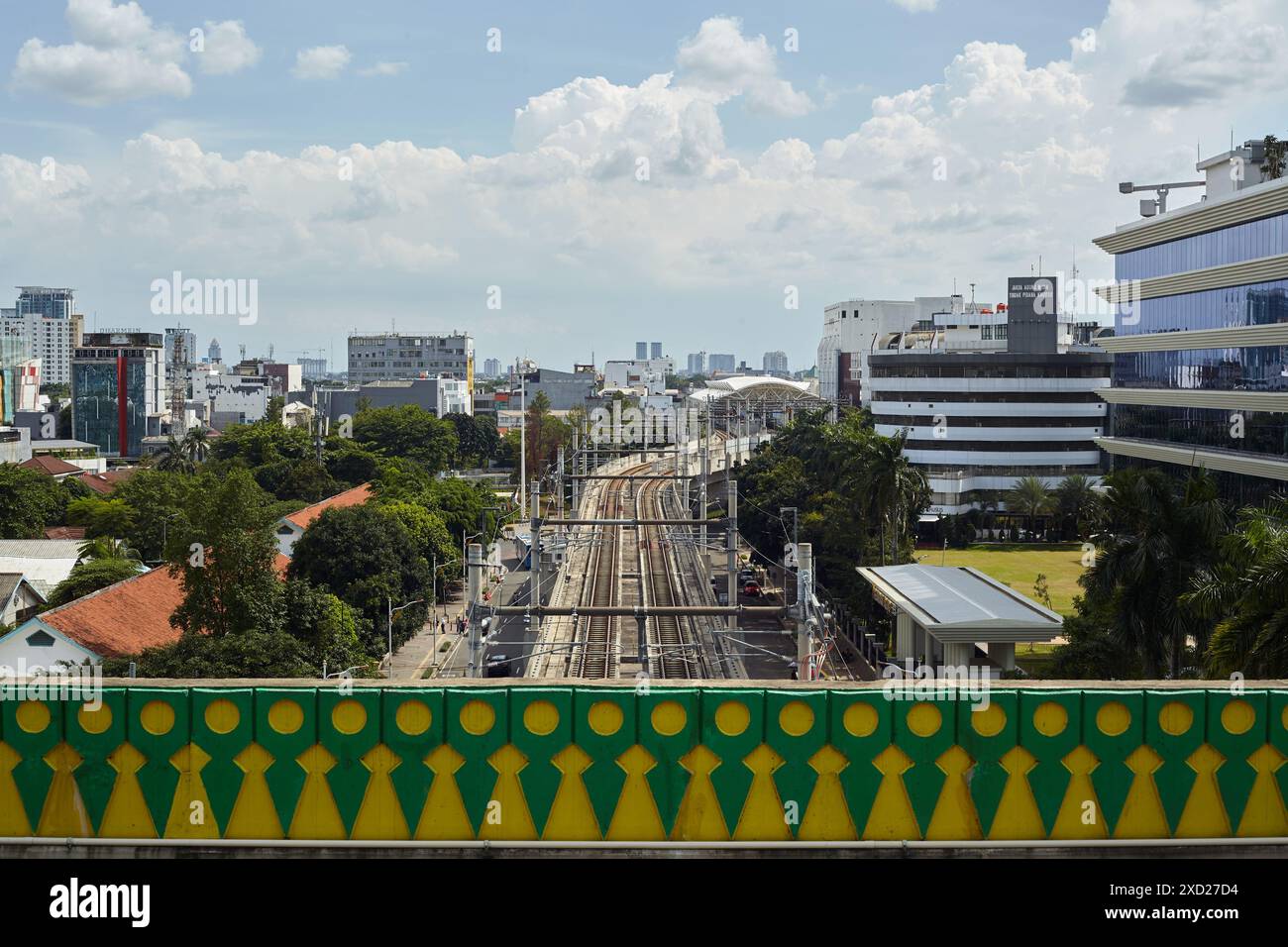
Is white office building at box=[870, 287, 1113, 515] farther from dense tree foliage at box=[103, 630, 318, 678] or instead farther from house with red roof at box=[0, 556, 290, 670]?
dense tree foliage at box=[103, 630, 318, 678]

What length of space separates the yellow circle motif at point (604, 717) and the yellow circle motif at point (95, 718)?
16.3 feet

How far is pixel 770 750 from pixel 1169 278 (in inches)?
1679

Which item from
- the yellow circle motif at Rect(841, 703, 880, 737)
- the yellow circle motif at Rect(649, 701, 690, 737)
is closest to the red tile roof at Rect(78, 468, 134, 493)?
the yellow circle motif at Rect(649, 701, 690, 737)

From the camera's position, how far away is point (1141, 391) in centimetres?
5275

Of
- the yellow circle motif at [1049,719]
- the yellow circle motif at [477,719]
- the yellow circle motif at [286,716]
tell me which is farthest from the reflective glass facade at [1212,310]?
the yellow circle motif at [286,716]

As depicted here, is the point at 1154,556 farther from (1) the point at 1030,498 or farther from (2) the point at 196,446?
(2) the point at 196,446

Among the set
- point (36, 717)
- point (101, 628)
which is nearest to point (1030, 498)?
point (101, 628)

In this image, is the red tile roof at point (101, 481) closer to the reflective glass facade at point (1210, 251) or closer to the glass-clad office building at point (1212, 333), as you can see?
the glass-clad office building at point (1212, 333)

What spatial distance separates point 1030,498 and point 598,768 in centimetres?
7631

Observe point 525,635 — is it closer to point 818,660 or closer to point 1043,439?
point 818,660

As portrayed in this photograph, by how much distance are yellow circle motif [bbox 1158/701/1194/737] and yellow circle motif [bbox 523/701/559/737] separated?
6292 millimetres

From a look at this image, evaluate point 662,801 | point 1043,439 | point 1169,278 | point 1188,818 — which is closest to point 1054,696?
point 1188,818

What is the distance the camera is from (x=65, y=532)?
7700cm

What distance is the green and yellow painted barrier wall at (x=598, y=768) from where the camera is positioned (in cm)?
1274
